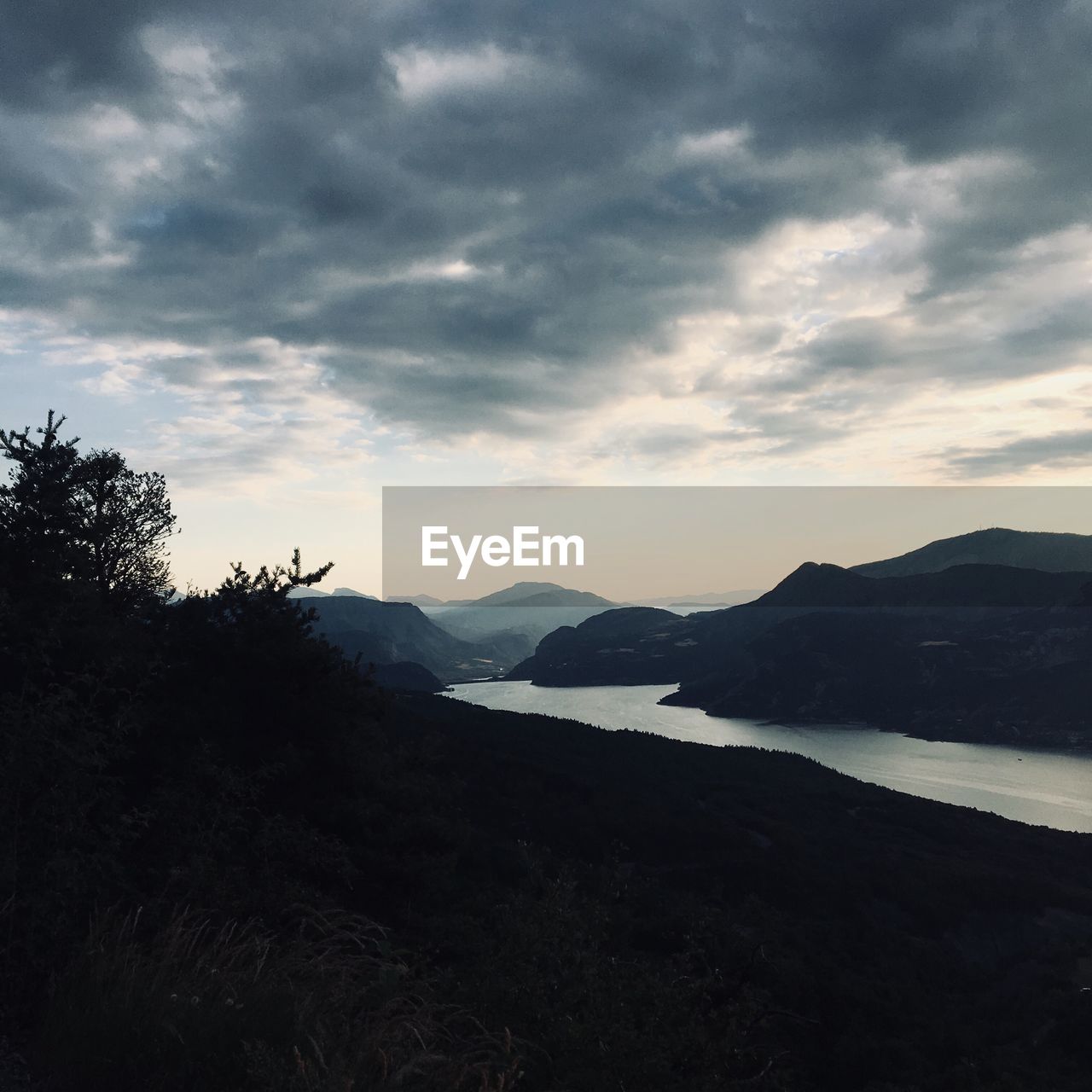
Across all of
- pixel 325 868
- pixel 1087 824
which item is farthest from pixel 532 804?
pixel 1087 824

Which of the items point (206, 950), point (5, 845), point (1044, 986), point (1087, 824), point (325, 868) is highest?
point (5, 845)

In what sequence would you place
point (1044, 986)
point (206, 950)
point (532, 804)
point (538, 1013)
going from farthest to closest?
point (532, 804)
point (1044, 986)
point (206, 950)
point (538, 1013)

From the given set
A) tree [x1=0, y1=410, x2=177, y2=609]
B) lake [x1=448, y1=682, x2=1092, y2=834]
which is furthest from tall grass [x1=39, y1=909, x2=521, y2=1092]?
lake [x1=448, y1=682, x2=1092, y2=834]

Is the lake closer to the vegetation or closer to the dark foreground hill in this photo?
the dark foreground hill

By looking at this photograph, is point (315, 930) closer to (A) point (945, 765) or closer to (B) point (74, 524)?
(B) point (74, 524)

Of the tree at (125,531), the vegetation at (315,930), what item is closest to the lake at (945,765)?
the vegetation at (315,930)

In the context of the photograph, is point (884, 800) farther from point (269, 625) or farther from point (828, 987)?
point (269, 625)
